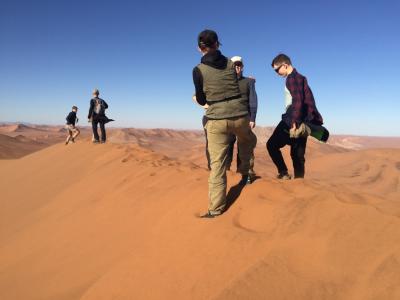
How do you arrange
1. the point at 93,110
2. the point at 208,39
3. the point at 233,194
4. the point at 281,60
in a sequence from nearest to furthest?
the point at 208,39 → the point at 233,194 → the point at 281,60 → the point at 93,110

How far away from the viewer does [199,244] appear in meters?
2.47

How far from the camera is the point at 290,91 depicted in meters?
3.78

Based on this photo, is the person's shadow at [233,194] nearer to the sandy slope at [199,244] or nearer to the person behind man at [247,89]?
the sandy slope at [199,244]

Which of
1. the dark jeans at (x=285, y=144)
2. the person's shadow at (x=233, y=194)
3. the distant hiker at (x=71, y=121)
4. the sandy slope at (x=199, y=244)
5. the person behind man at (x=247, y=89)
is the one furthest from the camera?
the distant hiker at (x=71, y=121)

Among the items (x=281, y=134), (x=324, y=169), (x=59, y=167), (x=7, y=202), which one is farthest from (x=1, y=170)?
(x=324, y=169)

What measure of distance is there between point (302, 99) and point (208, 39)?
1.39m

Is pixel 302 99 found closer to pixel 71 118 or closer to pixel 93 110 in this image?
pixel 93 110

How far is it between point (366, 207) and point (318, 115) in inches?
61.8

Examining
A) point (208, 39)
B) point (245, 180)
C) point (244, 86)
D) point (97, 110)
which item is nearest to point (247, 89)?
point (244, 86)

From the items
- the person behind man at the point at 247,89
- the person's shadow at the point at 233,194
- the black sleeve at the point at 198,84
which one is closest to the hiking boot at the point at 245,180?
the person's shadow at the point at 233,194

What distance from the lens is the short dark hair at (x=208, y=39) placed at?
2.90 meters

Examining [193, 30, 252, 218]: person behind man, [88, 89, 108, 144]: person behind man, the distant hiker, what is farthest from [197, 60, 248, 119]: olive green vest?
the distant hiker

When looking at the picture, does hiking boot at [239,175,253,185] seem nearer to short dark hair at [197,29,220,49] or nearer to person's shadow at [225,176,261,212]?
person's shadow at [225,176,261,212]

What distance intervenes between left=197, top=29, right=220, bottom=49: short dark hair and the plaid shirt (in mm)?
1223
